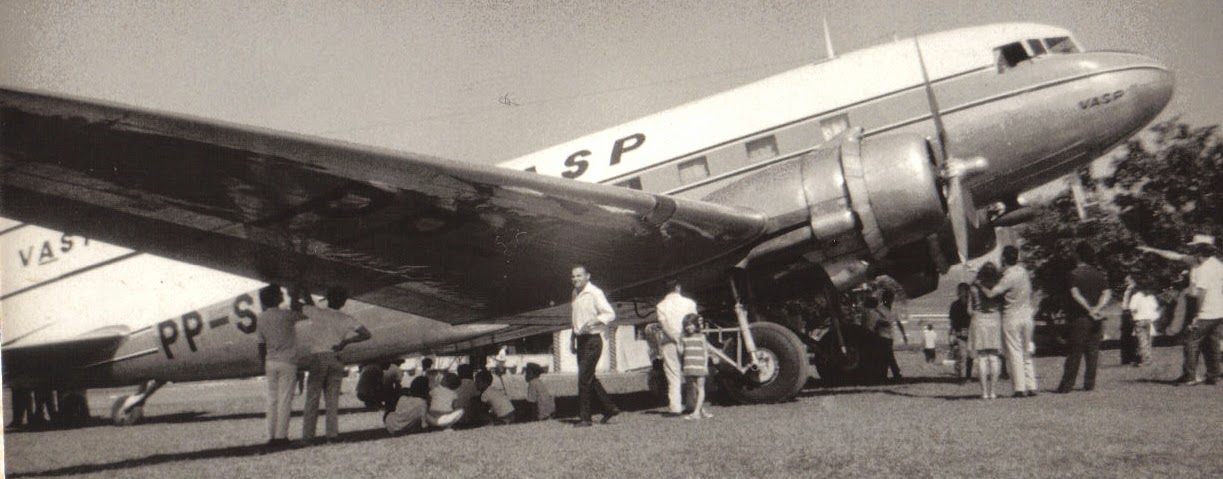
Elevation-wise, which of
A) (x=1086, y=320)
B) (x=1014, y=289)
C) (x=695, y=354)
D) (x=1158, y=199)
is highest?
(x=1158, y=199)

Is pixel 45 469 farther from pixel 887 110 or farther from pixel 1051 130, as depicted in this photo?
pixel 1051 130

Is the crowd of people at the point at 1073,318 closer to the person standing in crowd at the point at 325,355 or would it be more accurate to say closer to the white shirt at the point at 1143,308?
the white shirt at the point at 1143,308

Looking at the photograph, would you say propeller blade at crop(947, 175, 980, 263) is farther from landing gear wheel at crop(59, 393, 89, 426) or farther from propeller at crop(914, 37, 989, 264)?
landing gear wheel at crop(59, 393, 89, 426)

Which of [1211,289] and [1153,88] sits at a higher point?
[1153,88]

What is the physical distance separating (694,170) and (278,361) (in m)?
5.22

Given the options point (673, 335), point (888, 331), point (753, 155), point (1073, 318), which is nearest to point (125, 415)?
point (673, 335)

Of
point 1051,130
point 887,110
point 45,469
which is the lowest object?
point 45,469

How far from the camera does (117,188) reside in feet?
18.5

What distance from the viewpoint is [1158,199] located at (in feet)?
51.0

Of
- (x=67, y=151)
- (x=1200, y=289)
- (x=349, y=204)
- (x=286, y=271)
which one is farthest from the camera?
(x=1200, y=289)

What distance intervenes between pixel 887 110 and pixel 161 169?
24.4 ft

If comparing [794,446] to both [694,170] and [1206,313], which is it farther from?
[1206,313]

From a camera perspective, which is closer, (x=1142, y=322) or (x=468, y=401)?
(x=468, y=401)

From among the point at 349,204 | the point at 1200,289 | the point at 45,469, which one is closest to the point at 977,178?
the point at 1200,289
